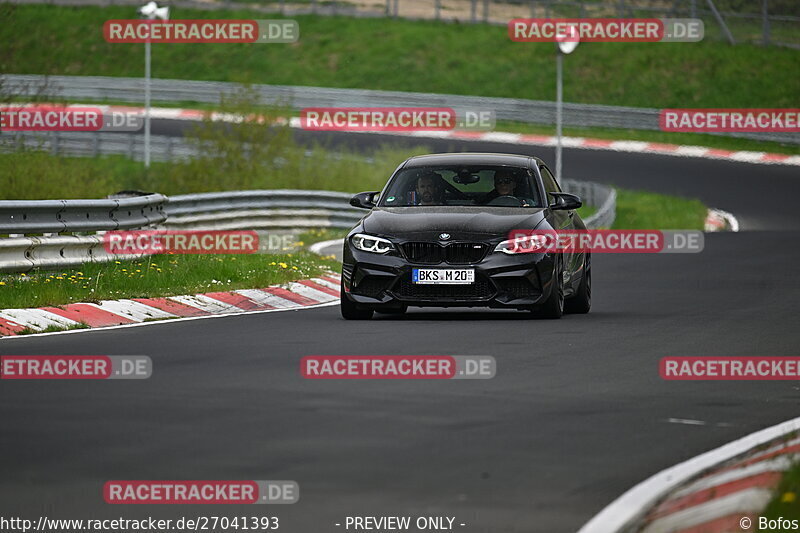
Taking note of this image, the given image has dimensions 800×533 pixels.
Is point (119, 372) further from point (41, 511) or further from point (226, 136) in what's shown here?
point (226, 136)

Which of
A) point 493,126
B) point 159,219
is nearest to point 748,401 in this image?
point 159,219

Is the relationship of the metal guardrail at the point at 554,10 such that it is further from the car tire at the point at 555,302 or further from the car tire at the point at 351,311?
the car tire at the point at 351,311

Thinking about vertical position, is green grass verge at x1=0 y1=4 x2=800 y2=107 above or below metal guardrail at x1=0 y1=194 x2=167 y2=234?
above

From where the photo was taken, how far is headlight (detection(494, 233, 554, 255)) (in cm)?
1525

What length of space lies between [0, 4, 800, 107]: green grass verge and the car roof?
4126 centimetres

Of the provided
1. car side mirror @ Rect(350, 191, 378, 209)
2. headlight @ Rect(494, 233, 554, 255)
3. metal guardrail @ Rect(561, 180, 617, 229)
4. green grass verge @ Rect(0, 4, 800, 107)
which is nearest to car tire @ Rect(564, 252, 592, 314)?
headlight @ Rect(494, 233, 554, 255)

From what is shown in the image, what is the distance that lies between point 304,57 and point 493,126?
14.9 m

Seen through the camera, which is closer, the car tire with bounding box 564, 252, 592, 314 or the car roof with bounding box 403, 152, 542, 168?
the car roof with bounding box 403, 152, 542, 168

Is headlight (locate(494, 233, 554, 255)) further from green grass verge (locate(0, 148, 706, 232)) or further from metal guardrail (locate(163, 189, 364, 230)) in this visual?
green grass verge (locate(0, 148, 706, 232))

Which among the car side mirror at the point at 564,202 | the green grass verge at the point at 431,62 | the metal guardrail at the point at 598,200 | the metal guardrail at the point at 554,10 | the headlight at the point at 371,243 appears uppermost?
the metal guardrail at the point at 554,10

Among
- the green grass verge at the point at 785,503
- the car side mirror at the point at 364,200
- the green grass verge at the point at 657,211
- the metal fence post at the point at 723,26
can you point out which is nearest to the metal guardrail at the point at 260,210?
the green grass verge at the point at 657,211

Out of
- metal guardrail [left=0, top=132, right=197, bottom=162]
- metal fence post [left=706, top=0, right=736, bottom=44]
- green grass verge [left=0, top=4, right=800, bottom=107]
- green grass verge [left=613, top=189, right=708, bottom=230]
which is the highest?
metal fence post [left=706, top=0, right=736, bottom=44]

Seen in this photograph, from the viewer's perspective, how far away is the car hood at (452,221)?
602 inches

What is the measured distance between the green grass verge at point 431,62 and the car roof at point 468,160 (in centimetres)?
4126
